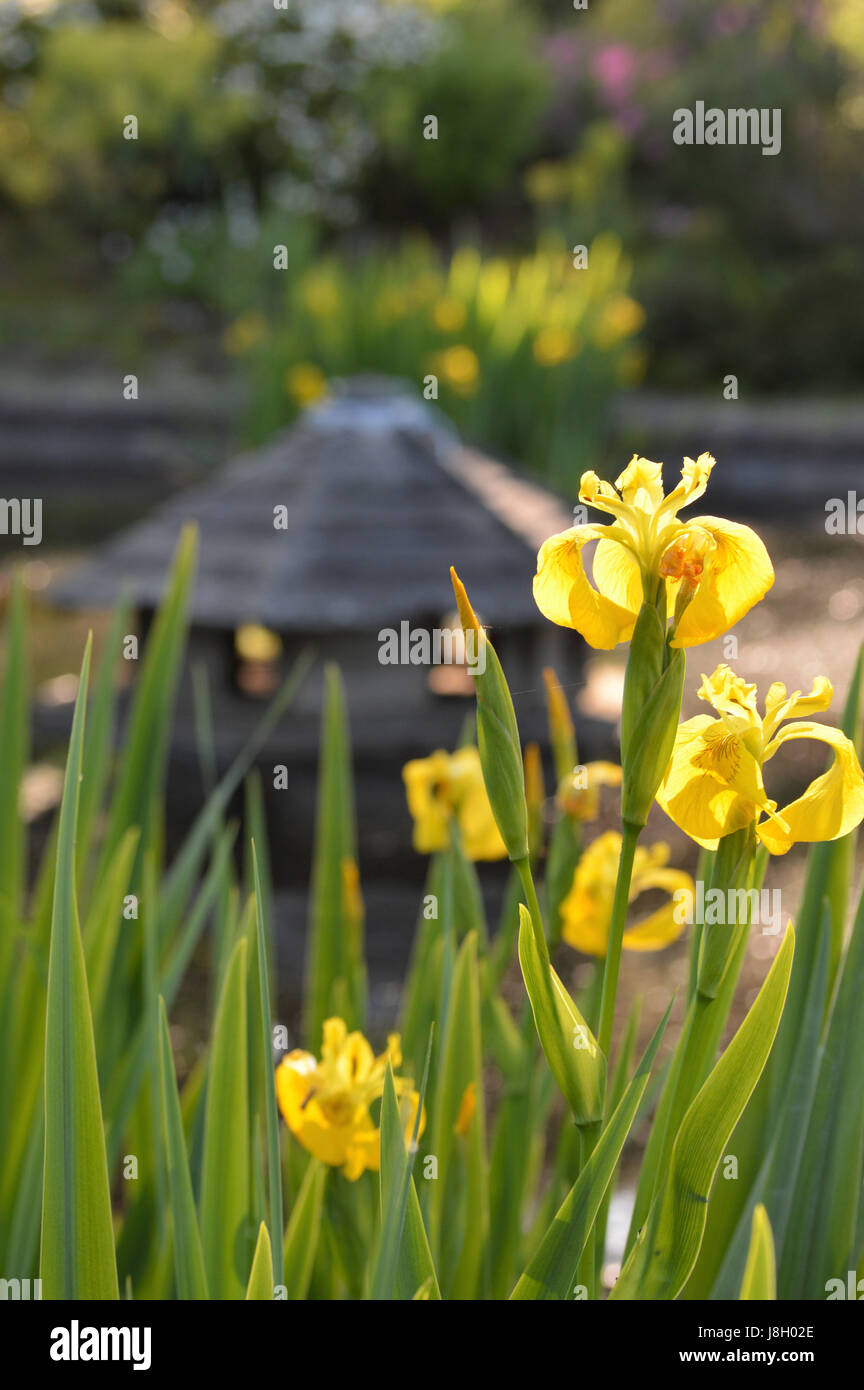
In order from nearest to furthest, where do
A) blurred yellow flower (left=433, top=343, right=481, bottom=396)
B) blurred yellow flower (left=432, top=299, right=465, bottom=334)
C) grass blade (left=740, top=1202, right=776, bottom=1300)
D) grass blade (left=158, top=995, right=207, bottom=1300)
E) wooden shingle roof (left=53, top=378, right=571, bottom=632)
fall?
grass blade (left=740, top=1202, right=776, bottom=1300) < grass blade (left=158, top=995, right=207, bottom=1300) < wooden shingle roof (left=53, top=378, right=571, bottom=632) < blurred yellow flower (left=433, top=343, right=481, bottom=396) < blurred yellow flower (left=432, top=299, right=465, bottom=334)

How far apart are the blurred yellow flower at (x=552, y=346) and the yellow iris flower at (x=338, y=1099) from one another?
166 inches

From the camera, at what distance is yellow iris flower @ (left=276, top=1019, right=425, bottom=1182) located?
1.72 feet

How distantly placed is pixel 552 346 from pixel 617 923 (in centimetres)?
434

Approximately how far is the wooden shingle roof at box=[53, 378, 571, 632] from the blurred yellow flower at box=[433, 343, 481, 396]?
1.09 m

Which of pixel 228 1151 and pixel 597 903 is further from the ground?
pixel 597 903

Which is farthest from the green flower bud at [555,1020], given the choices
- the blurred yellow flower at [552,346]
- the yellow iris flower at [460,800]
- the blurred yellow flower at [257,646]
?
the blurred yellow flower at [552,346]

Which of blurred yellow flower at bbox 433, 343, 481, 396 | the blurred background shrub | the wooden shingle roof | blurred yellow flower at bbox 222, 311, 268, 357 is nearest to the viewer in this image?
the wooden shingle roof

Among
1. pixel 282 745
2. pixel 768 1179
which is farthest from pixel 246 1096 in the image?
pixel 282 745

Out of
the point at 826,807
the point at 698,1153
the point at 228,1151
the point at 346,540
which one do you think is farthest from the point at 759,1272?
the point at 346,540

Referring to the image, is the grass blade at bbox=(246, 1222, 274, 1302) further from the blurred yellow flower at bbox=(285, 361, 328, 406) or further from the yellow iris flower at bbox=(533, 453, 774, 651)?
the blurred yellow flower at bbox=(285, 361, 328, 406)

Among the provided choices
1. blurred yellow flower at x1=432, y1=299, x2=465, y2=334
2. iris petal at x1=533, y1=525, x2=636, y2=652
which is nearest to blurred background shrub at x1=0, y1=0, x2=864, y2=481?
blurred yellow flower at x1=432, y1=299, x2=465, y2=334

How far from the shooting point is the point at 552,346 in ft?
14.9

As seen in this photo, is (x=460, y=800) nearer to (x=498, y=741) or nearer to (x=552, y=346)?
(x=498, y=741)

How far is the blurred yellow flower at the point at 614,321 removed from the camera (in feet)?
16.5
